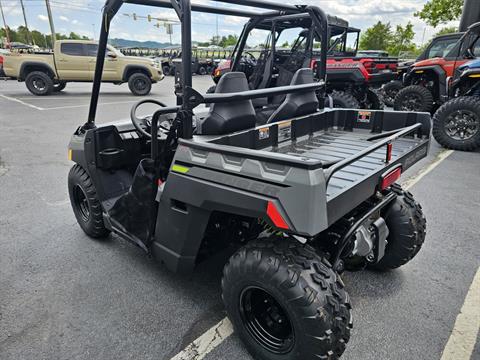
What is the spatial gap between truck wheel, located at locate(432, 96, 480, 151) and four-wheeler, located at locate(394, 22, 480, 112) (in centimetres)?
193

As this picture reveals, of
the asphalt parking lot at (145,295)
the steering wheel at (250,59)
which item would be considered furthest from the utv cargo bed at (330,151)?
the steering wheel at (250,59)

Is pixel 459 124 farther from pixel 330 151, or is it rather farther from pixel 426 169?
pixel 330 151

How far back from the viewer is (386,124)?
2941mm

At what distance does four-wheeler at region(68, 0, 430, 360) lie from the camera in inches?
64.2

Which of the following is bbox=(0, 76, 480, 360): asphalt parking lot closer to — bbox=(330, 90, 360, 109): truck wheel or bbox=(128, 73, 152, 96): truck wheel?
bbox=(330, 90, 360, 109): truck wheel

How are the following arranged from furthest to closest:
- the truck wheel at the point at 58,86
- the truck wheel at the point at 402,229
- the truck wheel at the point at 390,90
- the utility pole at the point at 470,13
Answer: the truck wheel at the point at 58,86, the utility pole at the point at 470,13, the truck wheel at the point at 390,90, the truck wheel at the point at 402,229

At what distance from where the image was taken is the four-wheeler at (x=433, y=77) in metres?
8.13

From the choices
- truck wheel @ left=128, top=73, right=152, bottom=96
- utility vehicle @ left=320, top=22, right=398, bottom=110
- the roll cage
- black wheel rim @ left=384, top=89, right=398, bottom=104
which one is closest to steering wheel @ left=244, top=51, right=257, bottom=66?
utility vehicle @ left=320, top=22, right=398, bottom=110

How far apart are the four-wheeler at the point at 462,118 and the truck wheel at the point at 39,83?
41.8 ft

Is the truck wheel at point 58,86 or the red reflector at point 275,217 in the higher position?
the red reflector at point 275,217

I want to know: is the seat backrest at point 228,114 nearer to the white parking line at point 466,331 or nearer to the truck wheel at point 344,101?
the white parking line at point 466,331

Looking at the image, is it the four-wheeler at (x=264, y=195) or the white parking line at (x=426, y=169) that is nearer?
the four-wheeler at (x=264, y=195)

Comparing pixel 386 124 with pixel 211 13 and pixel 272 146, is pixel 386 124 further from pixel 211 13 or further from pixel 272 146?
pixel 211 13

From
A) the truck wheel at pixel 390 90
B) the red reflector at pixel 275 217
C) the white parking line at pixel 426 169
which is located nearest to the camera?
the red reflector at pixel 275 217
